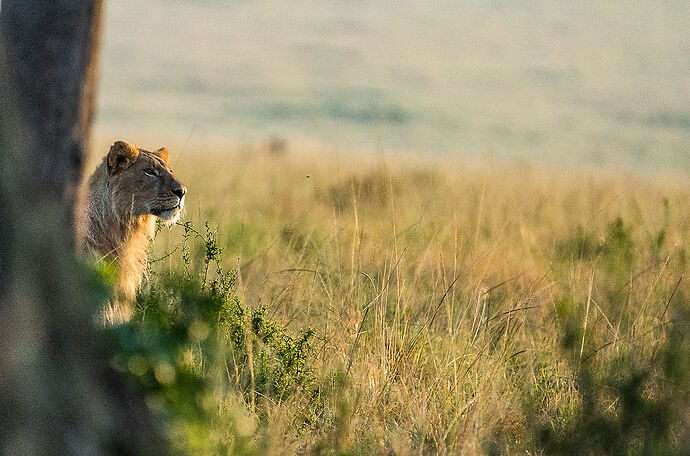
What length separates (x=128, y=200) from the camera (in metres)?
5.01

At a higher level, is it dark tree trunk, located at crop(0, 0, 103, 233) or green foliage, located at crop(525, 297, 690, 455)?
dark tree trunk, located at crop(0, 0, 103, 233)

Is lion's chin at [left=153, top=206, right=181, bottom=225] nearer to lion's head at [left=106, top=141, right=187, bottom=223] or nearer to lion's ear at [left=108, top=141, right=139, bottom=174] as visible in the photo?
lion's head at [left=106, top=141, right=187, bottom=223]

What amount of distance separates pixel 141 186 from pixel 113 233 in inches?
12.9

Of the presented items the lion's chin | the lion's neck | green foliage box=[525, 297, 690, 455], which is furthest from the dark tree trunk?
the lion's chin

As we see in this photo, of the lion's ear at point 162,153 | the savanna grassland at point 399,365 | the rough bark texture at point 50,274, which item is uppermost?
the rough bark texture at point 50,274

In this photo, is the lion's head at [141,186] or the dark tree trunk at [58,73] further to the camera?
the lion's head at [141,186]

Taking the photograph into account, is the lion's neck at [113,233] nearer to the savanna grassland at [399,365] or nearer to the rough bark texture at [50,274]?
the savanna grassland at [399,365]

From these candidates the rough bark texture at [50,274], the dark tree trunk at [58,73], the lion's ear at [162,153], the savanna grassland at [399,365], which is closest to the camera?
the rough bark texture at [50,274]

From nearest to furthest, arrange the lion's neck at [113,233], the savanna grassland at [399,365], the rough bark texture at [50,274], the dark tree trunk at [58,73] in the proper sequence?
the rough bark texture at [50,274] < the dark tree trunk at [58,73] < the savanna grassland at [399,365] < the lion's neck at [113,233]

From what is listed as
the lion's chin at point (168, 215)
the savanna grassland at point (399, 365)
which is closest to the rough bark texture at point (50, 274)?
the savanna grassland at point (399, 365)

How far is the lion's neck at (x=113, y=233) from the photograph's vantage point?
4.80m

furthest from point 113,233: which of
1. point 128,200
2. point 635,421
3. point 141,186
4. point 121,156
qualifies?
point 635,421

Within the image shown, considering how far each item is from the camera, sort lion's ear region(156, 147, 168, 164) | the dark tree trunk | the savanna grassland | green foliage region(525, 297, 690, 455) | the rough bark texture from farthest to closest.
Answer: lion's ear region(156, 147, 168, 164) < green foliage region(525, 297, 690, 455) < the savanna grassland < the dark tree trunk < the rough bark texture

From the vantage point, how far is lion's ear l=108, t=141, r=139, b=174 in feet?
16.0
